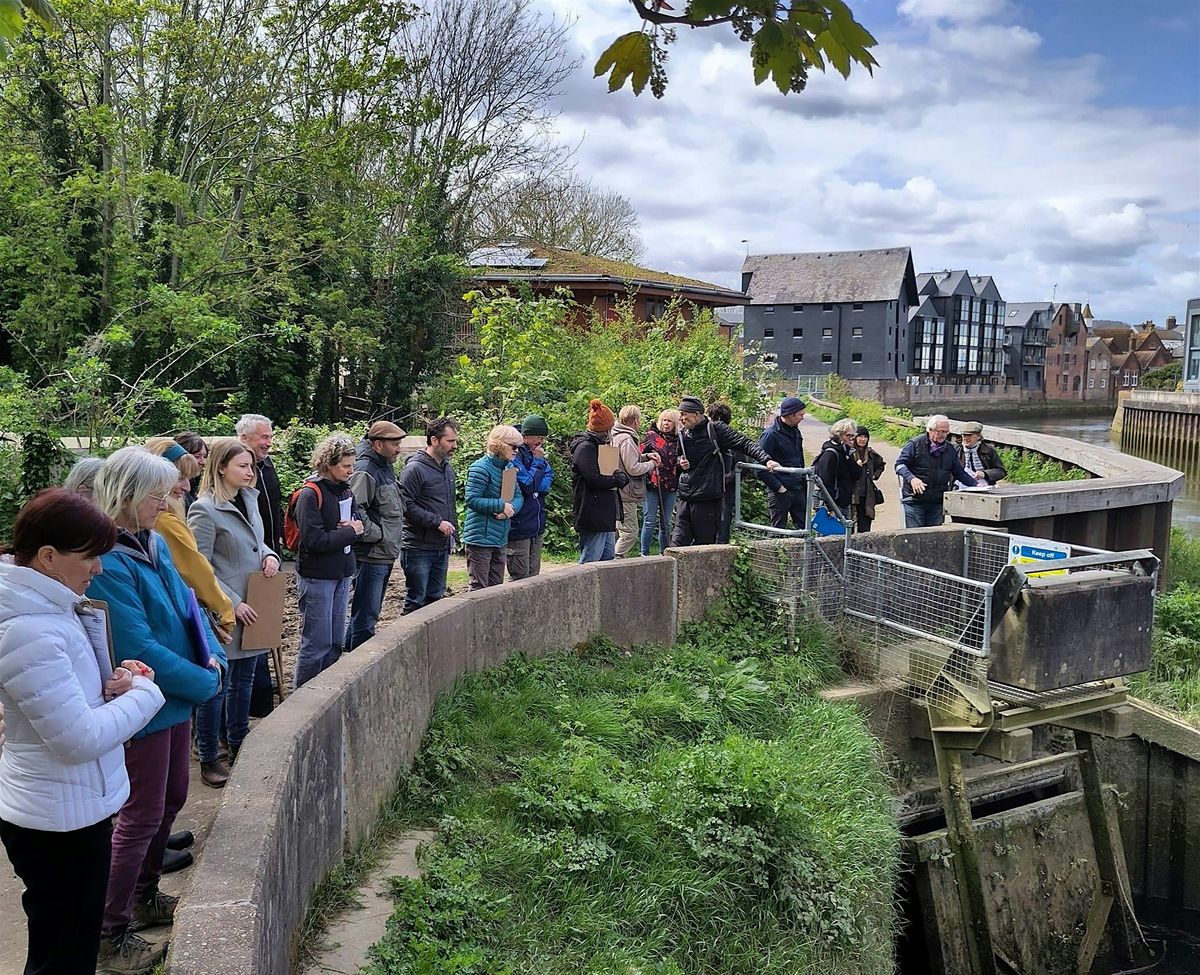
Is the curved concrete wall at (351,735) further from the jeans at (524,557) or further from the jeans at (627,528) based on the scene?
the jeans at (627,528)

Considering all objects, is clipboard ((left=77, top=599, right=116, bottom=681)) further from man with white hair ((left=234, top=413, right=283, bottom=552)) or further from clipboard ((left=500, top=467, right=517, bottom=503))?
clipboard ((left=500, top=467, right=517, bottom=503))

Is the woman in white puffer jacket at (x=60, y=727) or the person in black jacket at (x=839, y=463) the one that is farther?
the person in black jacket at (x=839, y=463)

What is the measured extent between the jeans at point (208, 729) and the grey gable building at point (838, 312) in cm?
6885

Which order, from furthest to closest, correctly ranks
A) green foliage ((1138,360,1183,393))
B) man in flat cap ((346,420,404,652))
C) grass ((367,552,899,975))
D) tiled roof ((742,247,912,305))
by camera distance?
1. green foliage ((1138,360,1183,393))
2. tiled roof ((742,247,912,305))
3. man in flat cap ((346,420,404,652))
4. grass ((367,552,899,975))

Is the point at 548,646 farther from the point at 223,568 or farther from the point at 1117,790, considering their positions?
the point at 1117,790

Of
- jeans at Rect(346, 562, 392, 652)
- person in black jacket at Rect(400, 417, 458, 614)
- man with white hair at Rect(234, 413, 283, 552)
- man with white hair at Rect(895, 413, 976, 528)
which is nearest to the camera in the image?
man with white hair at Rect(234, 413, 283, 552)

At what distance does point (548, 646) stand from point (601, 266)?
2712cm

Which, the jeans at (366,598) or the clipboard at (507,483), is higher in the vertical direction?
the clipboard at (507,483)

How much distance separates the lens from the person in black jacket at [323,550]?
5605mm

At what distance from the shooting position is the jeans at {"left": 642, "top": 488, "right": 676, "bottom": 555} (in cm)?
988

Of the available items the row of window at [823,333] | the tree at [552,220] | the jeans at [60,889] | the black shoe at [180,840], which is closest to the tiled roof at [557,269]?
the tree at [552,220]

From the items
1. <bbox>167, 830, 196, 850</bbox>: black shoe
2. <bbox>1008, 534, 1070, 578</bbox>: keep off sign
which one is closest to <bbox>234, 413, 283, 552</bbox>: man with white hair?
<bbox>167, 830, 196, 850</bbox>: black shoe

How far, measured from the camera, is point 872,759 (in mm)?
6578

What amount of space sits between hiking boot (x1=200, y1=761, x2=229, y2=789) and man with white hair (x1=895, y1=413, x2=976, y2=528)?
7.15 m
